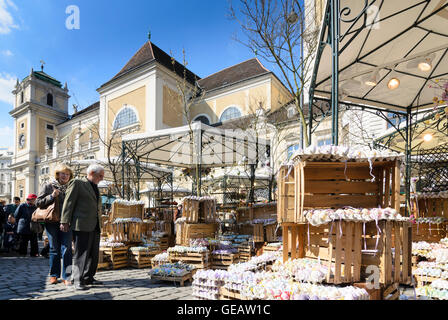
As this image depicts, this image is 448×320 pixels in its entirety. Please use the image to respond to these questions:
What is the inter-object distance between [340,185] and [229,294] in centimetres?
186

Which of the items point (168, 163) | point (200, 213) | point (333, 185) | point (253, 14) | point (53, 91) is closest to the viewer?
point (333, 185)

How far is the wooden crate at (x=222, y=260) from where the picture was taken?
6.16 m

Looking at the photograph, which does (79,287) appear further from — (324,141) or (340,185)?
(324,141)

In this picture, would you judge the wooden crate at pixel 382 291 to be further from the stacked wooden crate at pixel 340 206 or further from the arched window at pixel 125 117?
the arched window at pixel 125 117

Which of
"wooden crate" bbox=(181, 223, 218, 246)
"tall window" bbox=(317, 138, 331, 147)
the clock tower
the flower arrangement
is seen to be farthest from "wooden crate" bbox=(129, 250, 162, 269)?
the clock tower

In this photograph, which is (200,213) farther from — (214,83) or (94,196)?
(214,83)

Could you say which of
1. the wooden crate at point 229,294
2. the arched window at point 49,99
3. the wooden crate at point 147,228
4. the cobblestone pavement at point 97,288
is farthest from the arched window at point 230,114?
the arched window at point 49,99

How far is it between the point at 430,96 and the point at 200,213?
686 cm

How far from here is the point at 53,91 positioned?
48.0 meters

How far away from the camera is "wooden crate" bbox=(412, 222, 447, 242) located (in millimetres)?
5547

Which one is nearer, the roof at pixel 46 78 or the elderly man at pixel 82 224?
the elderly man at pixel 82 224

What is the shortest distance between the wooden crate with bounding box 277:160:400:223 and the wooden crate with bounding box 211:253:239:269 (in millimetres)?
3214

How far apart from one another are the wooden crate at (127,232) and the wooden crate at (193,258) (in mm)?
1685
